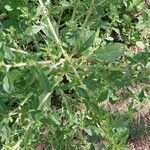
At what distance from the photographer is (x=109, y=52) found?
2.25 metres

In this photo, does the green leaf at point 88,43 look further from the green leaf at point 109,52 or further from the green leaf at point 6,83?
the green leaf at point 6,83

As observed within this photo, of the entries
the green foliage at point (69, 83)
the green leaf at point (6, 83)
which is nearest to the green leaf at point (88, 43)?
the green foliage at point (69, 83)

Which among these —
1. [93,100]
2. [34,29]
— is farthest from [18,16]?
[93,100]

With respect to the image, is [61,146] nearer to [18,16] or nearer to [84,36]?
[84,36]

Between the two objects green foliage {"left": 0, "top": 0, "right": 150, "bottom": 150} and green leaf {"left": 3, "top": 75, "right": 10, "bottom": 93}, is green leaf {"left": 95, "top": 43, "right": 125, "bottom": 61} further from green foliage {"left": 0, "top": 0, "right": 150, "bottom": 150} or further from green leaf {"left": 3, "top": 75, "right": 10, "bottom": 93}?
green leaf {"left": 3, "top": 75, "right": 10, "bottom": 93}

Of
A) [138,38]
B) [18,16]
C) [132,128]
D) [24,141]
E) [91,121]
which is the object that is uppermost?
[18,16]

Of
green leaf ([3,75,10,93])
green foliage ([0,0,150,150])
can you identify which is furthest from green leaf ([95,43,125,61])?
green leaf ([3,75,10,93])

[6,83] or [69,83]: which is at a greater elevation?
[6,83]

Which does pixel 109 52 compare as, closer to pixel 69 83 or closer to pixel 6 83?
pixel 69 83

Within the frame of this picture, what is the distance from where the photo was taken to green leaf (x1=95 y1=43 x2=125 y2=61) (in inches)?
87.7

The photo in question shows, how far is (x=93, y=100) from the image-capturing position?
7.13 feet

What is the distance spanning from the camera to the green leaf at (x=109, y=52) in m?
2.23


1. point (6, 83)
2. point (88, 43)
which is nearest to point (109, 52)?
point (88, 43)

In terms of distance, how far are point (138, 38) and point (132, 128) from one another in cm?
63
